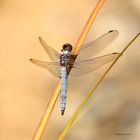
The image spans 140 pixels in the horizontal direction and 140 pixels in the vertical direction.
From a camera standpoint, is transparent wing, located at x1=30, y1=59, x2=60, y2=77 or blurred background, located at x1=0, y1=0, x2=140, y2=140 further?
blurred background, located at x1=0, y1=0, x2=140, y2=140

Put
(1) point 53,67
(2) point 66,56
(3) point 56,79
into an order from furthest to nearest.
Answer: (3) point 56,79 < (1) point 53,67 < (2) point 66,56

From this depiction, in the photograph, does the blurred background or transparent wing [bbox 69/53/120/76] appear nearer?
transparent wing [bbox 69/53/120/76]

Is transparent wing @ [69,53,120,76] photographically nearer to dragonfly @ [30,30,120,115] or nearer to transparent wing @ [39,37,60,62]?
dragonfly @ [30,30,120,115]

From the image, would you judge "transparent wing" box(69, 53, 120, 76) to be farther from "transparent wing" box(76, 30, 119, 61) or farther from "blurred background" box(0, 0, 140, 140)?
"blurred background" box(0, 0, 140, 140)

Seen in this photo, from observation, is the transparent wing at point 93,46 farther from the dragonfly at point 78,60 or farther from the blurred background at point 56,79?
the blurred background at point 56,79

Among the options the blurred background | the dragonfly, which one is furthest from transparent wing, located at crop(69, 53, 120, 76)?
the blurred background

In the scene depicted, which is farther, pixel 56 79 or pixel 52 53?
pixel 56 79

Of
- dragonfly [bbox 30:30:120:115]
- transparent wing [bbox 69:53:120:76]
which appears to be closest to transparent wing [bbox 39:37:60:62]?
dragonfly [bbox 30:30:120:115]

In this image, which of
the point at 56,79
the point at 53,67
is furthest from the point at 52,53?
the point at 56,79

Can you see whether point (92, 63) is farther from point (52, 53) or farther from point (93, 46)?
point (52, 53)

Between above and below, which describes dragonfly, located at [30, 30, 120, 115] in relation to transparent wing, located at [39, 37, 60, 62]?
below
